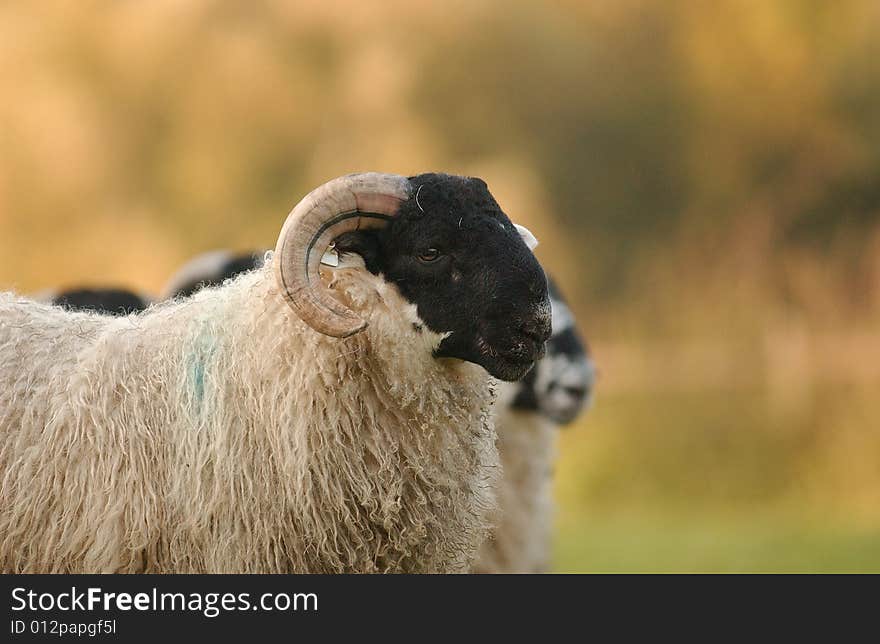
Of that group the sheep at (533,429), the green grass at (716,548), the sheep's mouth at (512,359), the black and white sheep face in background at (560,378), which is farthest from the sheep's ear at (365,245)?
the green grass at (716,548)

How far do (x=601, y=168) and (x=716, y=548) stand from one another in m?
7.34

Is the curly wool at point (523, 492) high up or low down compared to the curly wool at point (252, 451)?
up

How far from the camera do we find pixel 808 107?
1490 centimetres

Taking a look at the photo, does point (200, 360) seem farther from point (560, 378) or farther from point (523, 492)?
point (523, 492)

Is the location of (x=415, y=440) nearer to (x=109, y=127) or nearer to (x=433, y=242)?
(x=433, y=242)

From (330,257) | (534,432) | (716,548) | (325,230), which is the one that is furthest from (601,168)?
(325,230)

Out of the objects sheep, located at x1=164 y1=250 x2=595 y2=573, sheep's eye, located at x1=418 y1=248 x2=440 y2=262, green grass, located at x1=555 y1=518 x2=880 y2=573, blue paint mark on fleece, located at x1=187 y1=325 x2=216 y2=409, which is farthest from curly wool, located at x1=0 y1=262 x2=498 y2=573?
green grass, located at x1=555 y1=518 x2=880 y2=573

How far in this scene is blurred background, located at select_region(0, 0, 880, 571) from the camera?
44.3 ft

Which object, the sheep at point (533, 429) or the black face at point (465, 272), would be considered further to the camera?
the sheep at point (533, 429)

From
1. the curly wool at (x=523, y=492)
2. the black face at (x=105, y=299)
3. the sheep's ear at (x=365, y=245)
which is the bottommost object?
the sheep's ear at (x=365, y=245)

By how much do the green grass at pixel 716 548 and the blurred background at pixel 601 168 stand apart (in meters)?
0.34

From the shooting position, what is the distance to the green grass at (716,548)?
8.73 metres

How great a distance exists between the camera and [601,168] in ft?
51.5

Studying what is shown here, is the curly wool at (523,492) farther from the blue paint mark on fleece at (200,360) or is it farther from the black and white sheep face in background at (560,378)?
the blue paint mark on fleece at (200,360)
